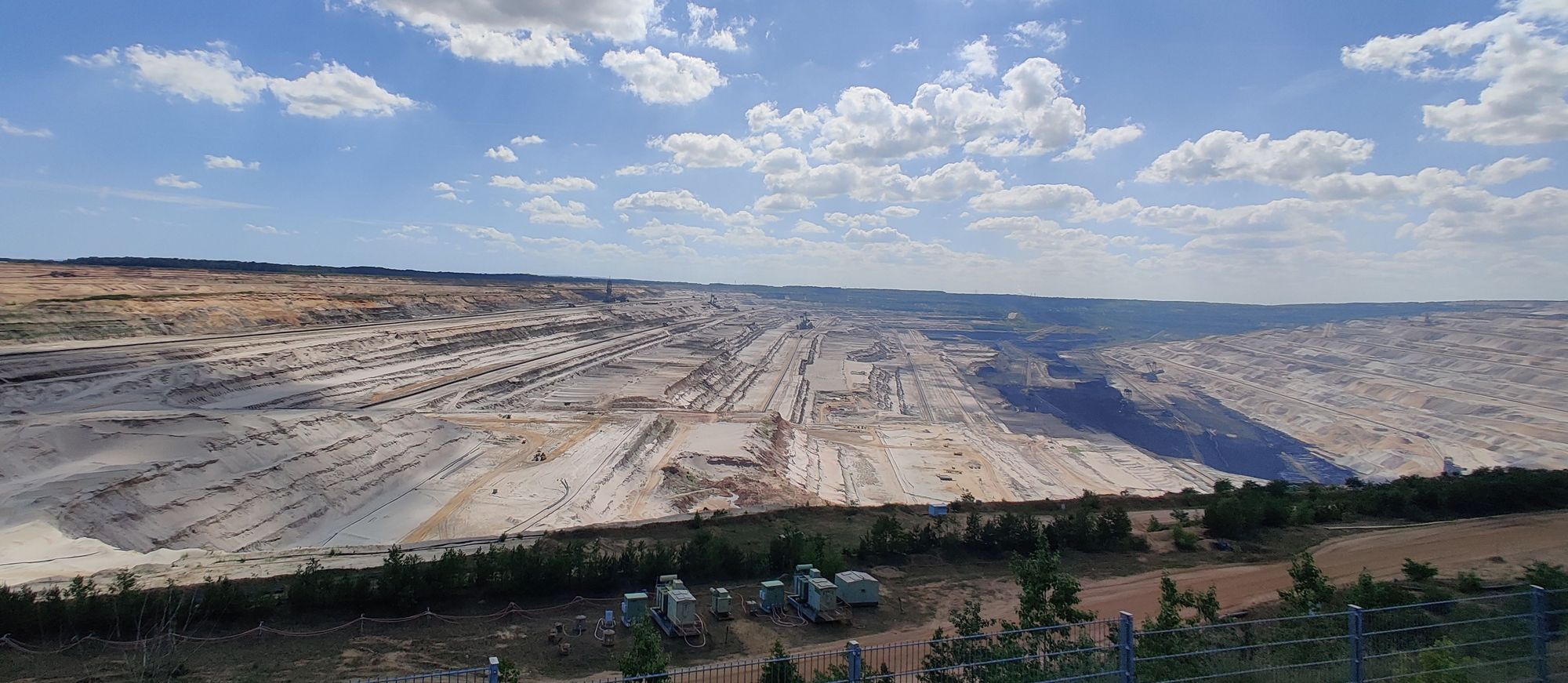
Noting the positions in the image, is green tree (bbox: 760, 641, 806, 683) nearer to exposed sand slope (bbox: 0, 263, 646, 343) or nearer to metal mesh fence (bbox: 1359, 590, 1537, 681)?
metal mesh fence (bbox: 1359, 590, 1537, 681)

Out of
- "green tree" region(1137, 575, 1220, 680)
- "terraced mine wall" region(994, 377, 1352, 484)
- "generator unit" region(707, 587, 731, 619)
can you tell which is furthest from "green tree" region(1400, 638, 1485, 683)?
"terraced mine wall" region(994, 377, 1352, 484)

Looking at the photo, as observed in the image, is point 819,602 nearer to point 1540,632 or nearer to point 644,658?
point 644,658

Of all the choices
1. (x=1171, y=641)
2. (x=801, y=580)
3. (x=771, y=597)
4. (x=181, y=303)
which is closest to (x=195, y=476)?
(x=771, y=597)

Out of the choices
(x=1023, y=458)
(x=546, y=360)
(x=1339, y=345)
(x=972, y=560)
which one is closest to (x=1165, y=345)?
(x=1339, y=345)

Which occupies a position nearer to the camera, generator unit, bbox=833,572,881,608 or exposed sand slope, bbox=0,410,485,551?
generator unit, bbox=833,572,881,608

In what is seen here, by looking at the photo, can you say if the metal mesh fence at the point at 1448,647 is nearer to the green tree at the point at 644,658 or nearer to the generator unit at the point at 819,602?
the green tree at the point at 644,658

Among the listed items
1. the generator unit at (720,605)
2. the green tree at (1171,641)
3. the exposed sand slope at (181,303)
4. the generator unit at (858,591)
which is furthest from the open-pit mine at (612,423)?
the green tree at (1171,641)
